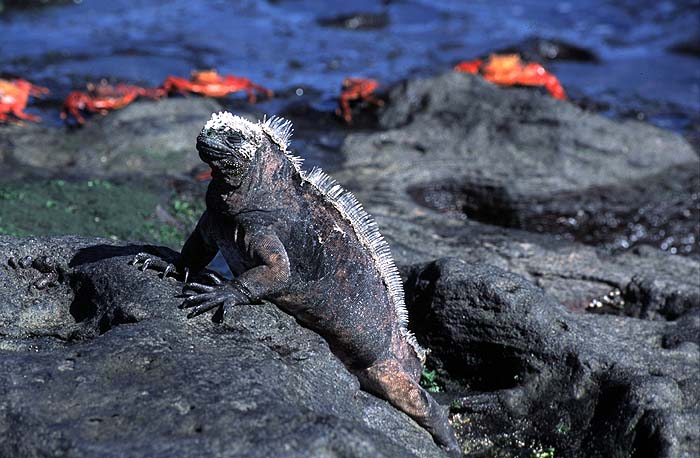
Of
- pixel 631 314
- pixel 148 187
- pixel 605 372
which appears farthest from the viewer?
pixel 148 187

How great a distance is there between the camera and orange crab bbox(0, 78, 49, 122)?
10234 millimetres

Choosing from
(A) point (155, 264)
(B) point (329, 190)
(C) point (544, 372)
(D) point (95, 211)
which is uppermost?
(B) point (329, 190)

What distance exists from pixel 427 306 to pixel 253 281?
166cm

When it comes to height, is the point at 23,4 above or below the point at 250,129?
below

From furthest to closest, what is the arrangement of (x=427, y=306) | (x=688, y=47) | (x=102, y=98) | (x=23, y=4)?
(x=23, y=4) < (x=688, y=47) < (x=102, y=98) < (x=427, y=306)

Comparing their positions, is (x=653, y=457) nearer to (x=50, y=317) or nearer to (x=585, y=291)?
(x=585, y=291)

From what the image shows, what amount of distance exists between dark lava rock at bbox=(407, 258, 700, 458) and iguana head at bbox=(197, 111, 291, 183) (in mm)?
1615

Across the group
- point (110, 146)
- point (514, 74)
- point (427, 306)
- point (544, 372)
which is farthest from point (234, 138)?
point (514, 74)

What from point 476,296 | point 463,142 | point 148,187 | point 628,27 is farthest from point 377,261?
point 628,27

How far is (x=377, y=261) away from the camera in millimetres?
4672

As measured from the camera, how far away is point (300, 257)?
4.46 meters

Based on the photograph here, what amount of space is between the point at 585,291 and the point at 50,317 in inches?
139

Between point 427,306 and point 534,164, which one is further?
point 534,164

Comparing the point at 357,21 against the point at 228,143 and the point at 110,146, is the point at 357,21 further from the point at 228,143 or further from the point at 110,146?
the point at 228,143
